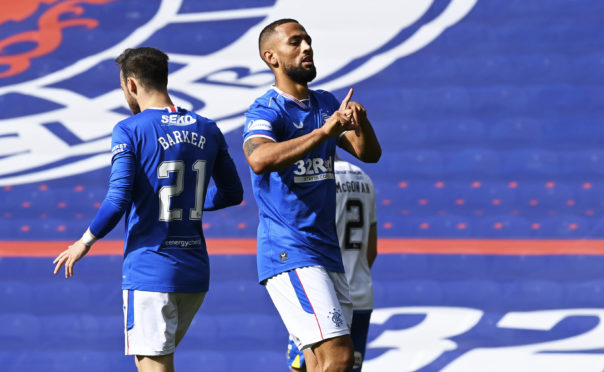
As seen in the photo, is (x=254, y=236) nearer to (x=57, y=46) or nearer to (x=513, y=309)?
(x=513, y=309)

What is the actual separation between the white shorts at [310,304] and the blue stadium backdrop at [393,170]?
267 cm

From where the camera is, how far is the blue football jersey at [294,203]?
2.89 metres

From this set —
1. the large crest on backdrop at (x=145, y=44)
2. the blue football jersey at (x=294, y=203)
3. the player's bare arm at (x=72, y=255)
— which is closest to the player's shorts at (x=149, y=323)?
the player's bare arm at (x=72, y=255)

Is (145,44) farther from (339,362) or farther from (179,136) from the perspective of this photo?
(339,362)

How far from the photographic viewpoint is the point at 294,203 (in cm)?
290

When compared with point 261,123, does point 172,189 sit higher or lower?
lower

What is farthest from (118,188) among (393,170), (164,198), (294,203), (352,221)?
(393,170)

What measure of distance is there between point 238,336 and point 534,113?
2.51 meters

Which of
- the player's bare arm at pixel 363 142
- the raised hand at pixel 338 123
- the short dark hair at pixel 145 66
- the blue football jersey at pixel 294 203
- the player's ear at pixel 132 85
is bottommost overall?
the blue football jersey at pixel 294 203

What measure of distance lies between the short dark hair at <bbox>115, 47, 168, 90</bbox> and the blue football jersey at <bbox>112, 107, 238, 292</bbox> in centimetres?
11

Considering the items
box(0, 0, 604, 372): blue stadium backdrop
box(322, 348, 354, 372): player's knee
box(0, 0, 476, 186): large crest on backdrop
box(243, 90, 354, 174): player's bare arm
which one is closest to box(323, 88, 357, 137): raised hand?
box(243, 90, 354, 174): player's bare arm

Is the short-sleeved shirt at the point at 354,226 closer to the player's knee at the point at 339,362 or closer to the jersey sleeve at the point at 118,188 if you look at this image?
the player's knee at the point at 339,362

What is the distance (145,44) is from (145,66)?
3.91m

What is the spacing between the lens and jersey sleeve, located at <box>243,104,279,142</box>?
2797mm
